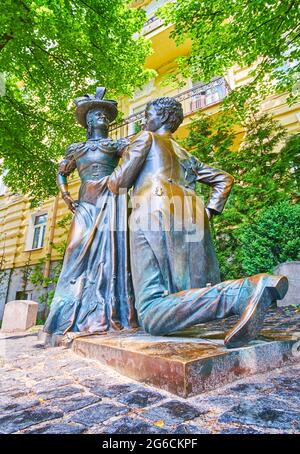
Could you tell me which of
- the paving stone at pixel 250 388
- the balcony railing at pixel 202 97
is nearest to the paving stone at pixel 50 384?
the paving stone at pixel 250 388

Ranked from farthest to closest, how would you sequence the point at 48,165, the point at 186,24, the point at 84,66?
1. the point at 48,165
2. the point at 84,66
3. the point at 186,24

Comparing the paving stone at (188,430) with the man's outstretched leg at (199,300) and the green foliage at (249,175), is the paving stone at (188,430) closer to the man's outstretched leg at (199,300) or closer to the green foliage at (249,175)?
the man's outstretched leg at (199,300)

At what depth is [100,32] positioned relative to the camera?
7348 millimetres

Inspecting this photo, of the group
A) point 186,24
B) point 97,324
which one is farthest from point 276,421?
point 186,24

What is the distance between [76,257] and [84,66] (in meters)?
7.50

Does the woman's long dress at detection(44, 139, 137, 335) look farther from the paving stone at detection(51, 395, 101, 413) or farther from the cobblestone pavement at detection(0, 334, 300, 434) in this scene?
the paving stone at detection(51, 395, 101, 413)

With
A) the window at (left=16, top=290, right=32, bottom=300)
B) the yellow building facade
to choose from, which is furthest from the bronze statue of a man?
the window at (left=16, top=290, right=32, bottom=300)

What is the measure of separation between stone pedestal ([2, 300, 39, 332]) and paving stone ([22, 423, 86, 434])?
5.25 m

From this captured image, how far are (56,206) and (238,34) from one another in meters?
10.6

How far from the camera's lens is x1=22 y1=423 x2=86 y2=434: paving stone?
0.98 metres

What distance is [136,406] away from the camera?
3.81 ft

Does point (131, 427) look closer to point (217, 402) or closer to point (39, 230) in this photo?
point (217, 402)

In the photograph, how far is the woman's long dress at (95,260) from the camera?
2619 millimetres

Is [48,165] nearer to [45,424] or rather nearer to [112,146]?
[112,146]
